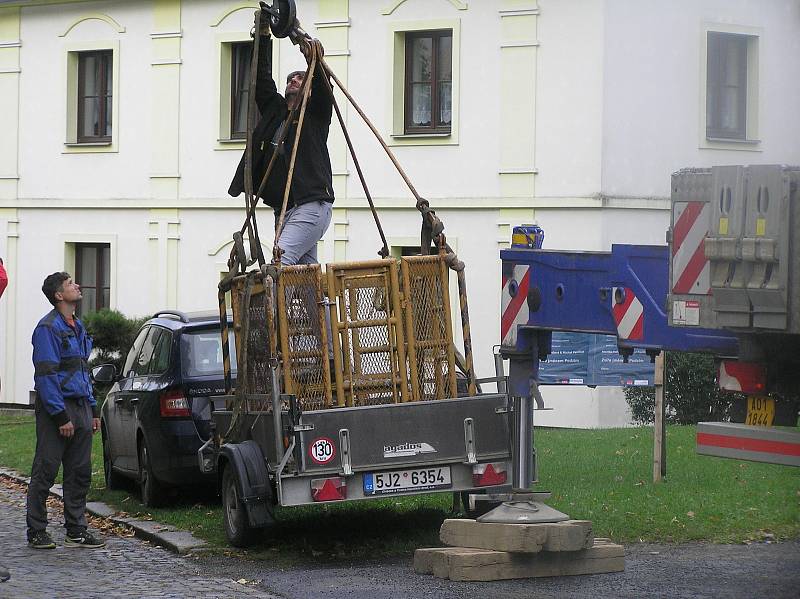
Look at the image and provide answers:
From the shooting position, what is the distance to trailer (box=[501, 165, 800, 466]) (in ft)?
23.2

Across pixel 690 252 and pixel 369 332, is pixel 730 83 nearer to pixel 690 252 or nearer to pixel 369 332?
pixel 369 332

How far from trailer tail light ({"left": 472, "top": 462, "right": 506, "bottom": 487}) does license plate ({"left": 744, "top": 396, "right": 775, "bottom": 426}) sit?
2532 mm

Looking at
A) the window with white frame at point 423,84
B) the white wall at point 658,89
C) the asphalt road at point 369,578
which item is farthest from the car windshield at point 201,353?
the window with white frame at point 423,84

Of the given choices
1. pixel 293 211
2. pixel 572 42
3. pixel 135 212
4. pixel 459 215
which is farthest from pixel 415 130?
pixel 293 211

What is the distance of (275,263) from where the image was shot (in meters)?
9.59

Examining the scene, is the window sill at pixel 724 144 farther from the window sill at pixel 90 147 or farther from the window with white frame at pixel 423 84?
the window sill at pixel 90 147

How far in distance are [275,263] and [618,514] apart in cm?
309

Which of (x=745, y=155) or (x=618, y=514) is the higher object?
(x=745, y=155)

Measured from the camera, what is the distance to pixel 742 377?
745 cm

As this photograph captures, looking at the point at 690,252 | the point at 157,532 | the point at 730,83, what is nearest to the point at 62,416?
the point at 157,532

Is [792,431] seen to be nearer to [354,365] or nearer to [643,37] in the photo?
[354,365]

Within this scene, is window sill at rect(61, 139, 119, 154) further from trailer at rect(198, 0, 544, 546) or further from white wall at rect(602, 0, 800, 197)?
trailer at rect(198, 0, 544, 546)

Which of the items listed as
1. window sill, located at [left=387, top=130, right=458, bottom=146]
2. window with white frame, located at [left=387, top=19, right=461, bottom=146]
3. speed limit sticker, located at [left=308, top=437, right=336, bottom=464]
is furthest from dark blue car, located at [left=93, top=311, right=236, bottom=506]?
window with white frame, located at [left=387, top=19, right=461, bottom=146]

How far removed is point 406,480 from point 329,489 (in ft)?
1.69
